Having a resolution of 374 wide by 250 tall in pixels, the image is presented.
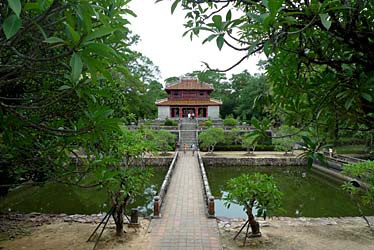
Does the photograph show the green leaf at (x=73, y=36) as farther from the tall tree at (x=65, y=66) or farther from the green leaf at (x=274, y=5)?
the green leaf at (x=274, y=5)

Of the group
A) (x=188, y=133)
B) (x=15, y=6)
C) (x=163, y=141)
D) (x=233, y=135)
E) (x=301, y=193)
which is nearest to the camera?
(x=15, y=6)

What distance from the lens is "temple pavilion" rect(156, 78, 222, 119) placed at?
2972 cm

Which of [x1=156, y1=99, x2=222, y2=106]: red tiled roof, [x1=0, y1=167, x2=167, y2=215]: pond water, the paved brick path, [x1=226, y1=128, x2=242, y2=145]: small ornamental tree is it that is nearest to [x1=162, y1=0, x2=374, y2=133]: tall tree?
the paved brick path

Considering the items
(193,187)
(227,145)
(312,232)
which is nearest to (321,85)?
(312,232)

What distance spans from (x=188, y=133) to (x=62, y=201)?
14310 mm

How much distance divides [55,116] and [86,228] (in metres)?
3.44

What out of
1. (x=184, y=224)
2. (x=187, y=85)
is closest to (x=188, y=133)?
(x=187, y=85)

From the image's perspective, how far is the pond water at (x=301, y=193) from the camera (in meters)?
9.16

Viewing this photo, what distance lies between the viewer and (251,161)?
56.3 ft

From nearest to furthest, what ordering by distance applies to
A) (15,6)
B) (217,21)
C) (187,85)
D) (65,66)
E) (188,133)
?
(15,6), (217,21), (65,66), (188,133), (187,85)

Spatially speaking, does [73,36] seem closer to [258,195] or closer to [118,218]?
[258,195]

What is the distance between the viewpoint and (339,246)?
5.41 m

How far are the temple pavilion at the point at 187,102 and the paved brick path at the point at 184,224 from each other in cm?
1949

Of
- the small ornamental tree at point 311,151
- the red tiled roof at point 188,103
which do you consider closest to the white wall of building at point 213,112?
the red tiled roof at point 188,103
